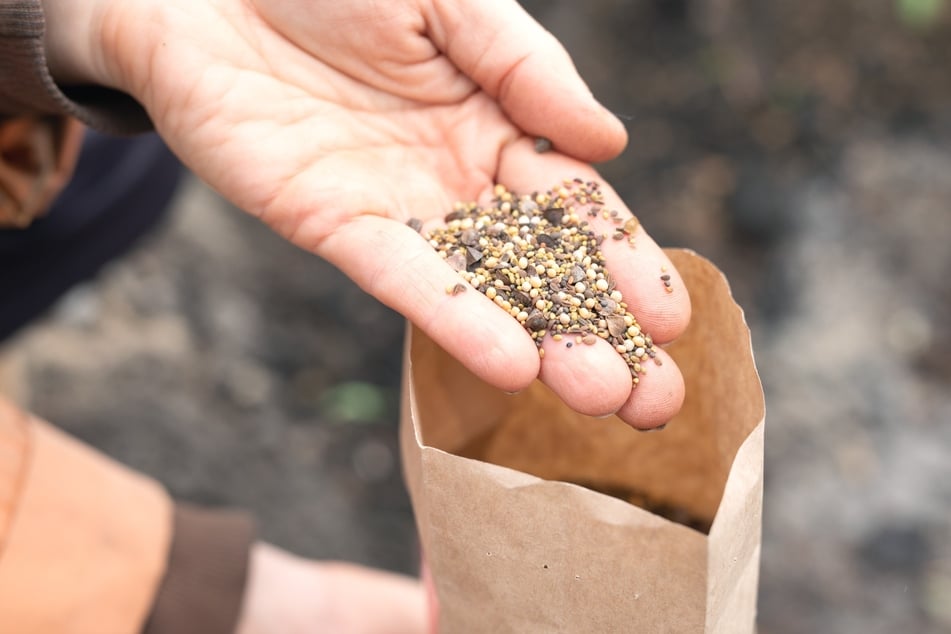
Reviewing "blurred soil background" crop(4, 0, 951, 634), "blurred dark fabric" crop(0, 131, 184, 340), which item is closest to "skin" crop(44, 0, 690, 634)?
"blurred dark fabric" crop(0, 131, 184, 340)

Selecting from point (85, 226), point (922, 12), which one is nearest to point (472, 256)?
point (85, 226)

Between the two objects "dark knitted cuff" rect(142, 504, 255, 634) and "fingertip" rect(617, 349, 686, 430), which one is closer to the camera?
"fingertip" rect(617, 349, 686, 430)

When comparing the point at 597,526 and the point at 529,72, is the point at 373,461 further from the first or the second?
the point at 597,526

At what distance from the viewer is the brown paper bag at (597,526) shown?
2.72 feet

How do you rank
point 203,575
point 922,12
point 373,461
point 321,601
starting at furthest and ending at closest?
point 922,12
point 373,461
point 321,601
point 203,575

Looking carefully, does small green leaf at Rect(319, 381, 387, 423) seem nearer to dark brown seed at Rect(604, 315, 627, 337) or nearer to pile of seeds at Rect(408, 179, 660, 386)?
pile of seeds at Rect(408, 179, 660, 386)

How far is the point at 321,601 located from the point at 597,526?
0.91 meters

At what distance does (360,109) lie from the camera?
129 centimetres

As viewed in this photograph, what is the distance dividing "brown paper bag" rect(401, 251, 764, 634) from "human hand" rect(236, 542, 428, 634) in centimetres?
53

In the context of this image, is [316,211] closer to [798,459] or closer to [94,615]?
[94,615]

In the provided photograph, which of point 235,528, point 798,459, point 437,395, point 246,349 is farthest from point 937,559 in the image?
point 246,349

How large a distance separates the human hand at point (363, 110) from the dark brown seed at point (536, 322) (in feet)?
0.19

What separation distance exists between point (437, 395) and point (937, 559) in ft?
4.88

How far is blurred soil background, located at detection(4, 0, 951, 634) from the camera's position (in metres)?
2.12
